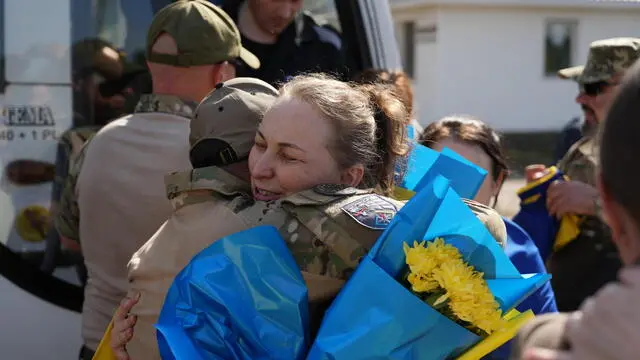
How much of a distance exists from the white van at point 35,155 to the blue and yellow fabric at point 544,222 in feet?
5.32

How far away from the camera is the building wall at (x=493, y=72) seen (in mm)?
20000

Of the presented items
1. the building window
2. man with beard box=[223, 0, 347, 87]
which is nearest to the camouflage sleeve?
man with beard box=[223, 0, 347, 87]

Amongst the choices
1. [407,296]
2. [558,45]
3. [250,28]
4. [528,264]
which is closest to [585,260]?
[528,264]

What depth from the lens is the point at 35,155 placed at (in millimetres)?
2777

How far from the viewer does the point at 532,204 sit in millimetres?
3303

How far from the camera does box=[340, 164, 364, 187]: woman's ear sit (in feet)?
5.53

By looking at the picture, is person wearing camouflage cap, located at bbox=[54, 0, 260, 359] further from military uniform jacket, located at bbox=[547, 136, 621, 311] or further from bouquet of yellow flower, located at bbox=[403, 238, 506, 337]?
military uniform jacket, located at bbox=[547, 136, 621, 311]

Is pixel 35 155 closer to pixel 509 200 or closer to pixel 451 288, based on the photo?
pixel 451 288

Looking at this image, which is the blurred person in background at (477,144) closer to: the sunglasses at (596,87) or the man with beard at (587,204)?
the man with beard at (587,204)

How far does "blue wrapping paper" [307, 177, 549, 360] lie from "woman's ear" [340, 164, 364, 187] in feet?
0.79

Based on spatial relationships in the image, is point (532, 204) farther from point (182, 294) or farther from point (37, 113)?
point (182, 294)

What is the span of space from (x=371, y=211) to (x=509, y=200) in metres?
9.59

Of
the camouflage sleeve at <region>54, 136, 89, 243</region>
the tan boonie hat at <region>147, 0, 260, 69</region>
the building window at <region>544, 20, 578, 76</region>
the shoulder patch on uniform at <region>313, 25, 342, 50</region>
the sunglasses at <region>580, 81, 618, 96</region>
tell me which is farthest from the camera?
the building window at <region>544, 20, 578, 76</region>

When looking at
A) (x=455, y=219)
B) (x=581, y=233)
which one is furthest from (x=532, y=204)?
(x=455, y=219)
